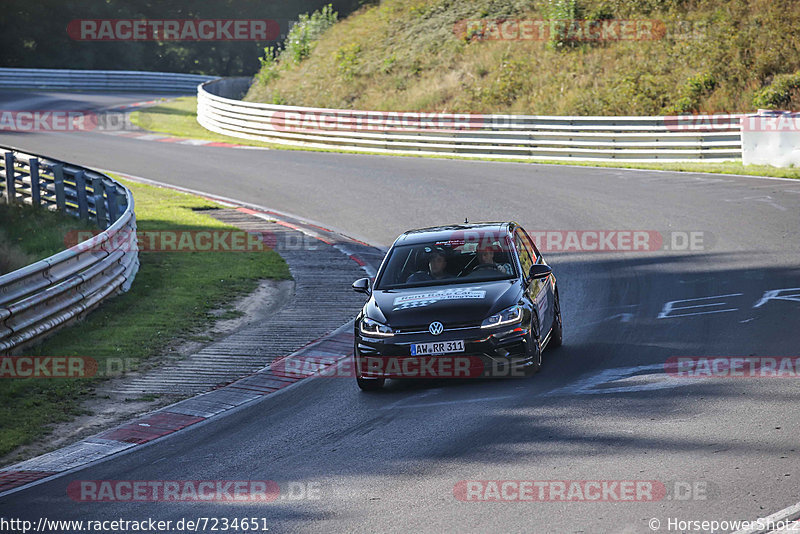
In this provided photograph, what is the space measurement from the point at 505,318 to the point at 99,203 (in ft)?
36.1

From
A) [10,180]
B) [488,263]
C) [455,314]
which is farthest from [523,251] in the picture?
[10,180]

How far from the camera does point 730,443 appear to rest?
7.17 m

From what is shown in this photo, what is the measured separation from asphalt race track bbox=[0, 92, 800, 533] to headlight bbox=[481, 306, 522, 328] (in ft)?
1.99

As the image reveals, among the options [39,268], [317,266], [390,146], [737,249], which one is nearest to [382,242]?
[317,266]

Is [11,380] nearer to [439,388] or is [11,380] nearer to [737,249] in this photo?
[439,388]

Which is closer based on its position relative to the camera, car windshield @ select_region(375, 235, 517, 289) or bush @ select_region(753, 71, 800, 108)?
car windshield @ select_region(375, 235, 517, 289)

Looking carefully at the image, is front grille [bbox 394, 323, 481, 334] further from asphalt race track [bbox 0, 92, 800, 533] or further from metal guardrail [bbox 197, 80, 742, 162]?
metal guardrail [bbox 197, 80, 742, 162]

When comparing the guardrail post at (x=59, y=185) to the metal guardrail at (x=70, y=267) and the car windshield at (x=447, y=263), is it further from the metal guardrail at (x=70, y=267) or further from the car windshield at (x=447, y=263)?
the car windshield at (x=447, y=263)

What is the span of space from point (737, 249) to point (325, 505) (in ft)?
36.2

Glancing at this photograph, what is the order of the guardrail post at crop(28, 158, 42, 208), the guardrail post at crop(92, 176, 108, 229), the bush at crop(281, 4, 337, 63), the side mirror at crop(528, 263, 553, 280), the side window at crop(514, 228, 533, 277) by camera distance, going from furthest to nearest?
1. the bush at crop(281, 4, 337, 63)
2. the guardrail post at crop(28, 158, 42, 208)
3. the guardrail post at crop(92, 176, 108, 229)
4. the side window at crop(514, 228, 533, 277)
5. the side mirror at crop(528, 263, 553, 280)

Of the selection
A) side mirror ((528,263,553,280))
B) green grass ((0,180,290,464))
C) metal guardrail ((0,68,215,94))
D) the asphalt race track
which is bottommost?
green grass ((0,180,290,464))

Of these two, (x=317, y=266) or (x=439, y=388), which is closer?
(x=439, y=388)

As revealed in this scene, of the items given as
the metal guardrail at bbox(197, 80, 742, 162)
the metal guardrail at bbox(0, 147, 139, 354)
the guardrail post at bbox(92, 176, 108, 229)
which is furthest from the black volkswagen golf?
the metal guardrail at bbox(197, 80, 742, 162)

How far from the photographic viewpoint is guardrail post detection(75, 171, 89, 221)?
1930 cm
